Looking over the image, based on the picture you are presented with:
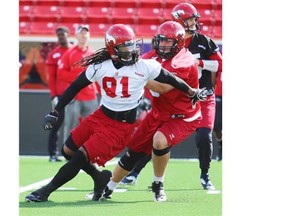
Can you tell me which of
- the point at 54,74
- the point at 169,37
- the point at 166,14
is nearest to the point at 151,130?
the point at 169,37

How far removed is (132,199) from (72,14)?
10.1 metres

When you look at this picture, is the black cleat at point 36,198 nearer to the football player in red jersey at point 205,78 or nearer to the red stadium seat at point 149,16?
the football player in red jersey at point 205,78

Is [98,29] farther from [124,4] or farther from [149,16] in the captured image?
[149,16]

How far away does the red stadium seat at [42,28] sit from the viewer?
16731 mm

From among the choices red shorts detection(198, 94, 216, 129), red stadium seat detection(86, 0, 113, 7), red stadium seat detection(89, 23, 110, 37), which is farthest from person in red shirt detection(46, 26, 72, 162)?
red stadium seat detection(86, 0, 113, 7)

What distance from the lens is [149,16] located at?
56.6 ft

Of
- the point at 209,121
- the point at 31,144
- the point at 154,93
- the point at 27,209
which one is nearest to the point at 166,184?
the point at 209,121

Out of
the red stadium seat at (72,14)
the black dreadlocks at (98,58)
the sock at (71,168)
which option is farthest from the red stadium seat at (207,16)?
the sock at (71,168)

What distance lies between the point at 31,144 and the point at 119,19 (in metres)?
4.26

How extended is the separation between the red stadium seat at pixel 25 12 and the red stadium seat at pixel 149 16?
216 cm

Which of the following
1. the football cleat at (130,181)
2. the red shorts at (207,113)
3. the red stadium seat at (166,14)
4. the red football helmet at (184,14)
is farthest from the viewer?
the red stadium seat at (166,14)

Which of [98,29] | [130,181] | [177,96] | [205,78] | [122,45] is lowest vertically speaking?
[130,181]
